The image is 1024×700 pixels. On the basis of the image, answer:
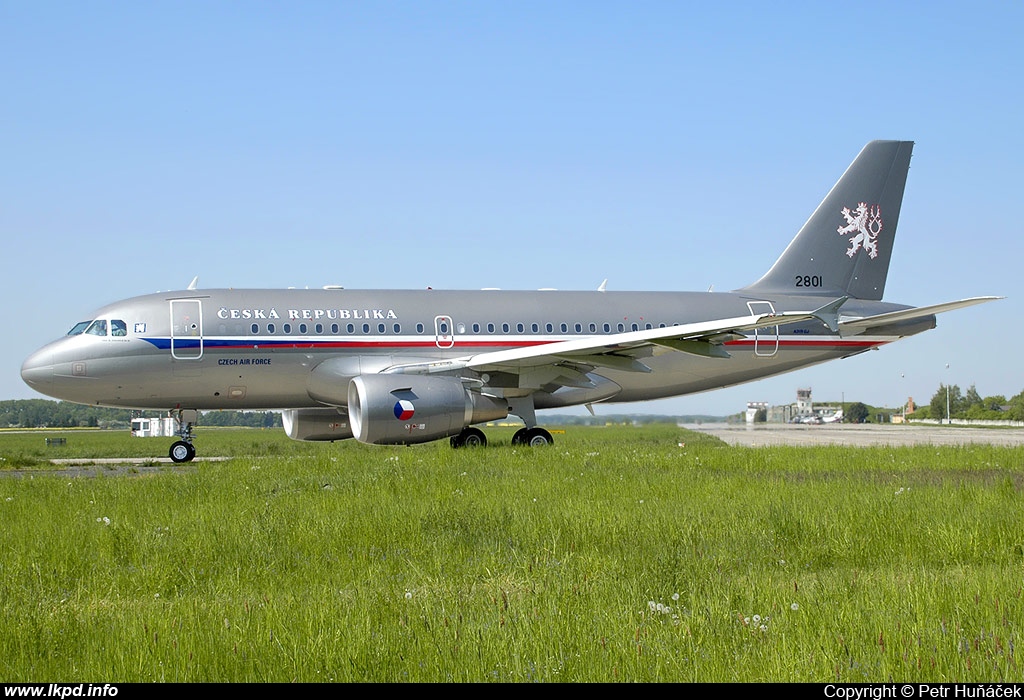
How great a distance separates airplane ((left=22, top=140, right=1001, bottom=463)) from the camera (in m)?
19.5

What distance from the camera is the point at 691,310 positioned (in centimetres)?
2425

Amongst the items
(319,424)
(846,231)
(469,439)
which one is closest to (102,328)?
(319,424)

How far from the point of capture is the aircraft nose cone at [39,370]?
2047 cm

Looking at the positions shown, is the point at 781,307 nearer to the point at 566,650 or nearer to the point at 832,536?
the point at 832,536

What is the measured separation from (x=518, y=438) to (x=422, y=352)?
2.87 m

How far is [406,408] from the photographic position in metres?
18.7

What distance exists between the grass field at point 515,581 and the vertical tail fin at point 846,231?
46.6ft

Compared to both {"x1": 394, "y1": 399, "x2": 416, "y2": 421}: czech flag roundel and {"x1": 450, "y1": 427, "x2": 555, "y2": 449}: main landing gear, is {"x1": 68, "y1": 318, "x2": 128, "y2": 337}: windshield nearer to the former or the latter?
{"x1": 394, "y1": 399, "x2": 416, "y2": 421}: czech flag roundel

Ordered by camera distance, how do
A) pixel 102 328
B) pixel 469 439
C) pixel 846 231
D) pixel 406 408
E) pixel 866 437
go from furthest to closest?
pixel 866 437, pixel 846 231, pixel 469 439, pixel 102 328, pixel 406 408

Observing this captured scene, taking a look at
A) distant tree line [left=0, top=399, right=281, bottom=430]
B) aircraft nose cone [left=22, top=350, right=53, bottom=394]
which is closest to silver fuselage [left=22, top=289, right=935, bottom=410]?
aircraft nose cone [left=22, top=350, right=53, bottom=394]

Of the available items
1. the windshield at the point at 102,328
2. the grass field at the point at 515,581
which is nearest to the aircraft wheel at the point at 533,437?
the windshield at the point at 102,328

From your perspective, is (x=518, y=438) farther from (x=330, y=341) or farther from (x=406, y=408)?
(x=330, y=341)

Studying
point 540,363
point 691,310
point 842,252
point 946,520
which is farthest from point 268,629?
point 842,252

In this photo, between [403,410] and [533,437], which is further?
[533,437]
